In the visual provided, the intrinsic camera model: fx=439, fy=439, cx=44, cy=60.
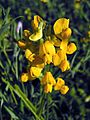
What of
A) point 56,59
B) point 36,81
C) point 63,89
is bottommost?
point 36,81

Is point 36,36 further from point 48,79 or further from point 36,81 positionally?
point 36,81

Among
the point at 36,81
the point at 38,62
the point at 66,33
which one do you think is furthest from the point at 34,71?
the point at 36,81

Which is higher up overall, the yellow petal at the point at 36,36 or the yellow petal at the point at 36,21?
the yellow petal at the point at 36,21

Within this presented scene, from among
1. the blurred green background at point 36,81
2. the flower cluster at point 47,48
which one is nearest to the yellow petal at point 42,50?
the flower cluster at point 47,48

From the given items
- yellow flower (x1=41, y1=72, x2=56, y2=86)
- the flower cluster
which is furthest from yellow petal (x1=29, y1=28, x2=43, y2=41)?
yellow flower (x1=41, y1=72, x2=56, y2=86)

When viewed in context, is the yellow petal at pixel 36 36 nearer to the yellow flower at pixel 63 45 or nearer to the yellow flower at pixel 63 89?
the yellow flower at pixel 63 45

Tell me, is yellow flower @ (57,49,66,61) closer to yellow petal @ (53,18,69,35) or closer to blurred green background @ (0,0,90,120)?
yellow petal @ (53,18,69,35)
